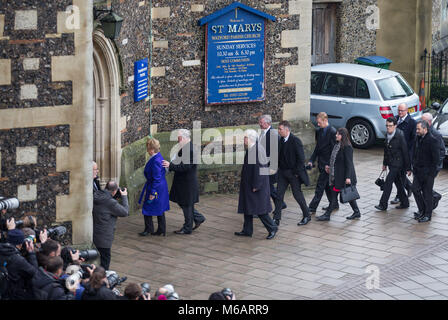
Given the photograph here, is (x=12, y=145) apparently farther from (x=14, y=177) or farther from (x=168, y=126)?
(x=168, y=126)

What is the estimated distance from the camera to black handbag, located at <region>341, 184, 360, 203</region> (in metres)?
13.7

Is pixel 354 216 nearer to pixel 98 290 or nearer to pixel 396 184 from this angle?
pixel 396 184

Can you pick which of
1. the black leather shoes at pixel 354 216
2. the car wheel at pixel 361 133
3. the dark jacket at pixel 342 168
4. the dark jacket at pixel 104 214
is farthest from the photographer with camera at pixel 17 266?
the car wheel at pixel 361 133

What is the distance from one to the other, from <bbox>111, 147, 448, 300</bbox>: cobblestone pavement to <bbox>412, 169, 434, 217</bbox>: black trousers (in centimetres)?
22

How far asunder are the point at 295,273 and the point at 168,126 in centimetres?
419

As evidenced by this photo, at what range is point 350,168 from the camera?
13.7 metres

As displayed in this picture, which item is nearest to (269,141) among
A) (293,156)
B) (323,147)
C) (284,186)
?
(293,156)

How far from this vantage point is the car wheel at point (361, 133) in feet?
60.6

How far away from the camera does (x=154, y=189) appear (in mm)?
12883

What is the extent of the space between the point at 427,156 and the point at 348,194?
1273 millimetres

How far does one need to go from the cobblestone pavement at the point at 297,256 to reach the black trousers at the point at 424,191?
0.22 m

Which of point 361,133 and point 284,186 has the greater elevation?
point 361,133

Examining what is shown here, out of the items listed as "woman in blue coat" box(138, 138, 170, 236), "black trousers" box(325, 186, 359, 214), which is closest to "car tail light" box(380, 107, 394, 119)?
"black trousers" box(325, 186, 359, 214)

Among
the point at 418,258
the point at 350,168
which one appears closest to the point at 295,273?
the point at 418,258
